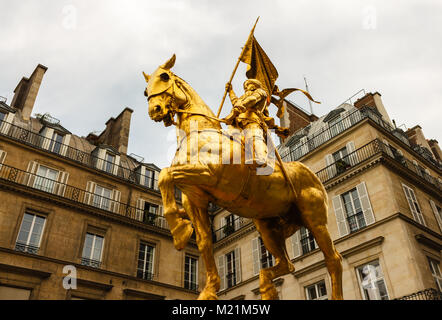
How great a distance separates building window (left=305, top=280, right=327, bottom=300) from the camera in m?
16.6

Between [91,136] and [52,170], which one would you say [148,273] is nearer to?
[52,170]

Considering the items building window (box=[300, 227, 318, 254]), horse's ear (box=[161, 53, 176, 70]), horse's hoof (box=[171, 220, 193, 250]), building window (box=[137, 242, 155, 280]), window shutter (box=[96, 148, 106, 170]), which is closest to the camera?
horse's hoof (box=[171, 220, 193, 250])

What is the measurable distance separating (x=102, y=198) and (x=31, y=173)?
383cm

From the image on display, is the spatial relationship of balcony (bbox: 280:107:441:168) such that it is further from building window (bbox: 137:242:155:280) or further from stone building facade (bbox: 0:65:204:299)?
building window (bbox: 137:242:155:280)

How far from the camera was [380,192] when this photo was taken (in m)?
16.4

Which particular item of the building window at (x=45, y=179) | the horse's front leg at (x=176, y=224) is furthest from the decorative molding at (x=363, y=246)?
the building window at (x=45, y=179)

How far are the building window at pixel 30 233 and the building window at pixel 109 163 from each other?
512 cm

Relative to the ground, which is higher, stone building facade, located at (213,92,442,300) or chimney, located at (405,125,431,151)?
chimney, located at (405,125,431,151)

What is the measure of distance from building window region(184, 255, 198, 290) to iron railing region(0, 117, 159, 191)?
15.4 ft

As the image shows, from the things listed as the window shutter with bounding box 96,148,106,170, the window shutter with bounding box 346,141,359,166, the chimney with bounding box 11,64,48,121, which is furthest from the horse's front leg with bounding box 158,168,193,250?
the chimney with bounding box 11,64,48,121

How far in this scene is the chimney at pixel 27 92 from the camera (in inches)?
845

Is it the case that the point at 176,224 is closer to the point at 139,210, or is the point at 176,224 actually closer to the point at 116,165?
the point at 139,210

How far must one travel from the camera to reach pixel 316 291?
1686cm

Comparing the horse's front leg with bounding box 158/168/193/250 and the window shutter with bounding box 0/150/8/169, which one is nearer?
the horse's front leg with bounding box 158/168/193/250
